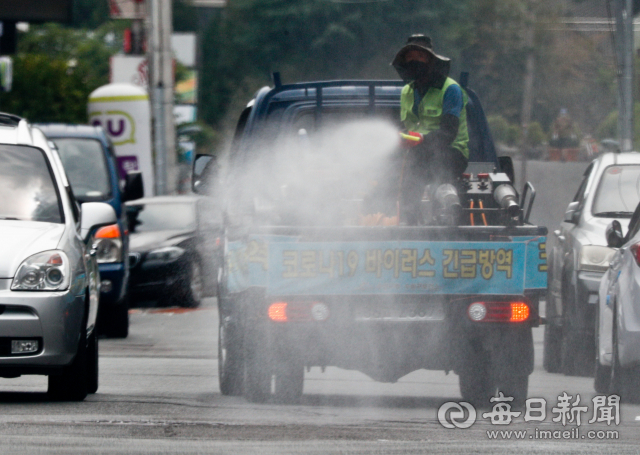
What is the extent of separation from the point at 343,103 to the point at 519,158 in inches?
737

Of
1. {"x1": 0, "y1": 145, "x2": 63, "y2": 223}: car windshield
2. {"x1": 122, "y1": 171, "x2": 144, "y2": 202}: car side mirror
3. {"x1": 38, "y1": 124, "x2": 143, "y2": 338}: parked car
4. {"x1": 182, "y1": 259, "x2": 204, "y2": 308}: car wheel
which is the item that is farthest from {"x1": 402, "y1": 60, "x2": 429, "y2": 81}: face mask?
{"x1": 182, "y1": 259, "x2": 204, "y2": 308}: car wheel

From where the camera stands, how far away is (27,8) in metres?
29.8

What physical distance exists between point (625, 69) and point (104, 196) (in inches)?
412

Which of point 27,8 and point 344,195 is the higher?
point 27,8

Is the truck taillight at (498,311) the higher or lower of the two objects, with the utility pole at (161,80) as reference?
lower

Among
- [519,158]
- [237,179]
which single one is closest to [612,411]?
[237,179]

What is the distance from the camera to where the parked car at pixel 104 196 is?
1462 cm

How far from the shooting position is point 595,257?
36.1 ft

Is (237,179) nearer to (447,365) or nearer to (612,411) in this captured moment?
(447,365)

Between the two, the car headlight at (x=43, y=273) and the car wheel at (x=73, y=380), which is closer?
the car headlight at (x=43, y=273)

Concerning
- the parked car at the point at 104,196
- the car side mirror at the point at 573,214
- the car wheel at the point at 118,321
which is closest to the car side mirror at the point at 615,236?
the car side mirror at the point at 573,214

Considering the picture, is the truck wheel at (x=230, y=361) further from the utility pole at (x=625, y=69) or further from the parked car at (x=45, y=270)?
the utility pole at (x=625, y=69)

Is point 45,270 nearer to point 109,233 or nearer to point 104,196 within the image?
point 109,233

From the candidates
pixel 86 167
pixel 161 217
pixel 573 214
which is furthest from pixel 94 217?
pixel 161 217
